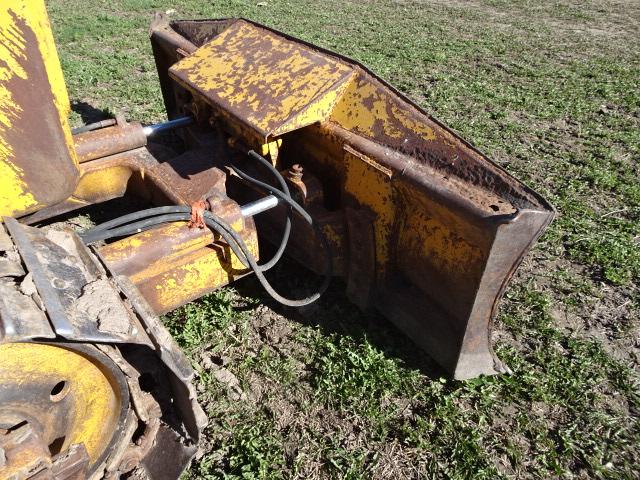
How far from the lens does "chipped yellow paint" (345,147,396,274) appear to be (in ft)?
8.29

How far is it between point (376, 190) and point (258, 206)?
614 mm

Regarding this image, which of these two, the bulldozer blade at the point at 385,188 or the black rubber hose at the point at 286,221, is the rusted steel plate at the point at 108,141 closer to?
the bulldozer blade at the point at 385,188

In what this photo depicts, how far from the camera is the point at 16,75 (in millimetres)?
1820

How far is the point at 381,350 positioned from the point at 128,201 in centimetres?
240

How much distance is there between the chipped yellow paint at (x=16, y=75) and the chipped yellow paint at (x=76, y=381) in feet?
2.10

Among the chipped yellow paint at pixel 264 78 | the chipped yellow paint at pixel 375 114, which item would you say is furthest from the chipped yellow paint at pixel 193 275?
the chipped yellow paint at pixel 375 114

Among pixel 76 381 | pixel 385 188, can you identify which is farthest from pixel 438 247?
pixel 76 381

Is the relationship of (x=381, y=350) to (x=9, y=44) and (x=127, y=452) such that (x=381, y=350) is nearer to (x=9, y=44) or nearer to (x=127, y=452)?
(x=127, y=452)

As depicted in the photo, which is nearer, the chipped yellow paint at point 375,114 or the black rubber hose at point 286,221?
the chipped yellow paint at point 375,114

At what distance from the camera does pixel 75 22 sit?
349 inches

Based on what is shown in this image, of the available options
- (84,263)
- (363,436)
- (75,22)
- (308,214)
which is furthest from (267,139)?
(75,22)

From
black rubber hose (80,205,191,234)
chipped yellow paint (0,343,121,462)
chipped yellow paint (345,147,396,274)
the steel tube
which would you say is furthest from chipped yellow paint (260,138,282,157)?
chipped yellow paint (0,343,121,462)

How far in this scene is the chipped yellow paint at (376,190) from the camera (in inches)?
99.4

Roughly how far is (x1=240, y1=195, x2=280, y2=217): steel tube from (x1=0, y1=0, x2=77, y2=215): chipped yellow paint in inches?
35.8
